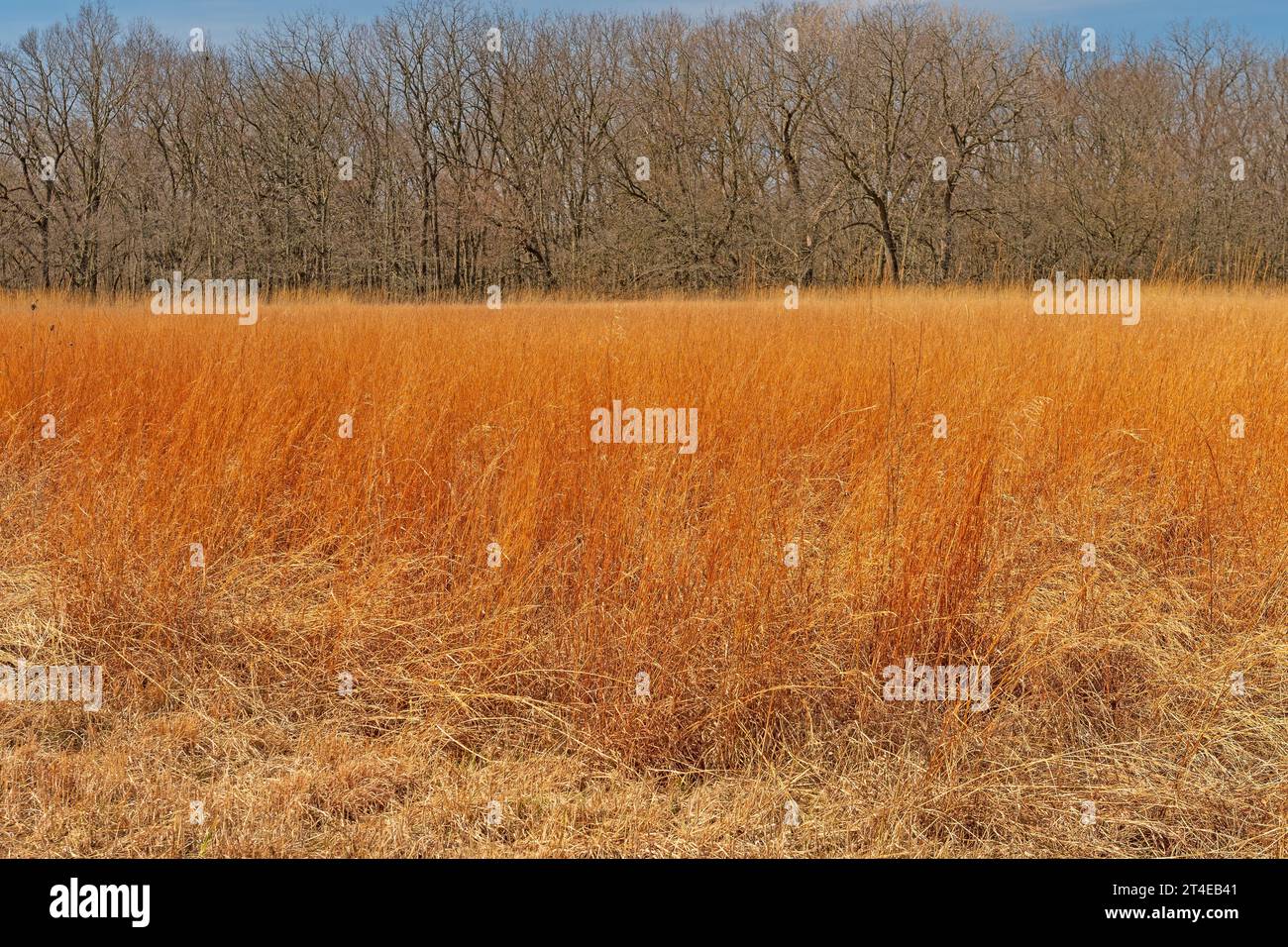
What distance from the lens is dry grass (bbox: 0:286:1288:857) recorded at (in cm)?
220

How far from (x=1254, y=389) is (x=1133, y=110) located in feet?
87.8

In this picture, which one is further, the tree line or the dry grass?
the tree line

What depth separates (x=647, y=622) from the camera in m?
2.71

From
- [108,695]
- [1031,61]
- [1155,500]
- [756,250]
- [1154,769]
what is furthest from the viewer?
[1031,61]

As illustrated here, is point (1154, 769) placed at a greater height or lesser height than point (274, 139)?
lesser

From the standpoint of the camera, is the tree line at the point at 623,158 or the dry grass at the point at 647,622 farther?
the tree line at the point at 623,158

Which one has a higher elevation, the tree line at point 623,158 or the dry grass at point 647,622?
the tree line at point 623,158

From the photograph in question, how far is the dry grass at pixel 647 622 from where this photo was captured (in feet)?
7.23

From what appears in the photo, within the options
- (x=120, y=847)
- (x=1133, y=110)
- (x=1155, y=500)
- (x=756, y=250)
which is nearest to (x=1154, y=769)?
(x=1155, y=500)

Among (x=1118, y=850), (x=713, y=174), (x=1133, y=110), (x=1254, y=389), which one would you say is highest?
(x=1133, y=110)

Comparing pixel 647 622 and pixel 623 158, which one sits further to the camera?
pixel 623 158

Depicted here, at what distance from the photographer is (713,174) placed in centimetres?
2789

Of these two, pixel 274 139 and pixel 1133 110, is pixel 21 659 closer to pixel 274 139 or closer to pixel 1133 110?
pixel 274 139

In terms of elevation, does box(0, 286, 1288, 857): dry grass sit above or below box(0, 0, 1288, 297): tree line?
below
